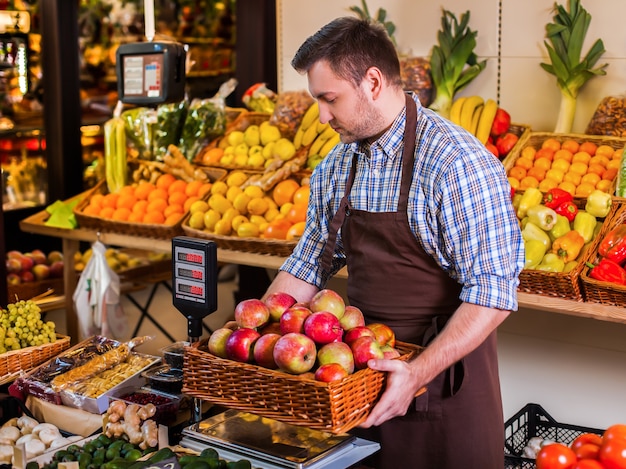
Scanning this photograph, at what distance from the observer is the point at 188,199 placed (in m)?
4.73

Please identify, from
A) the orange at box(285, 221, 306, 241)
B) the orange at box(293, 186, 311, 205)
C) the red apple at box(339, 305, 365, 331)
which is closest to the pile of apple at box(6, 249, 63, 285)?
the orange at box(293, 186, 311, 205)

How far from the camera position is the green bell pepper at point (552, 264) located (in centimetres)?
349

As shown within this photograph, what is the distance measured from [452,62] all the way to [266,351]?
288cm

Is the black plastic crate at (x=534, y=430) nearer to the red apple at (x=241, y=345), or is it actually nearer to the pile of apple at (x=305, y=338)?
the pile of apple at (x=305, y=338)

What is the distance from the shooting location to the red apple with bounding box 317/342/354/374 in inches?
76.3

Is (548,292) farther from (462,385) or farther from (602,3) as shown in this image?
(602,3)

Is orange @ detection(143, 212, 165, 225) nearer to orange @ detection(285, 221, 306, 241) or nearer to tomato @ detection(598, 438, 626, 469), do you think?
orange @ detection(285, 221, 306, 241)

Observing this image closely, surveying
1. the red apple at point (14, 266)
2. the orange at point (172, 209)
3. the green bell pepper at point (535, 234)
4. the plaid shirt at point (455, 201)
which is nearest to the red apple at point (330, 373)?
the plaid shirt at point (455, 201)

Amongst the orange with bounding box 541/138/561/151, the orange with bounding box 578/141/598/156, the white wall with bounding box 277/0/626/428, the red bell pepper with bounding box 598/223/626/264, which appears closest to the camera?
the red bell pepper with bounding box 598/223/626/264

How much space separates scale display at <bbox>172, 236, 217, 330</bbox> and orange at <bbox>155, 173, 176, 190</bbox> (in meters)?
2.60

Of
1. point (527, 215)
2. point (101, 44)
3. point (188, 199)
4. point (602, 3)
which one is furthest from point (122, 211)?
point (101, 44)

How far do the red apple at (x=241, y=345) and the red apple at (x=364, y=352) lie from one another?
228 millimetres

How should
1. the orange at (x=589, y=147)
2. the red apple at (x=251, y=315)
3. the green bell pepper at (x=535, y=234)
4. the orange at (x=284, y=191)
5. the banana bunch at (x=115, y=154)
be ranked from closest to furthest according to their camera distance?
1. the red apple at (x=251, y=315)
2. the green bell pepper at (x=535, y=234)
3. the orange at (x=589, y=147)
4. the orange at (x=284, y=191)
5. the banana bunch at (x=115, y=154)

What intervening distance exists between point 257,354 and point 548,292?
1.81 m
